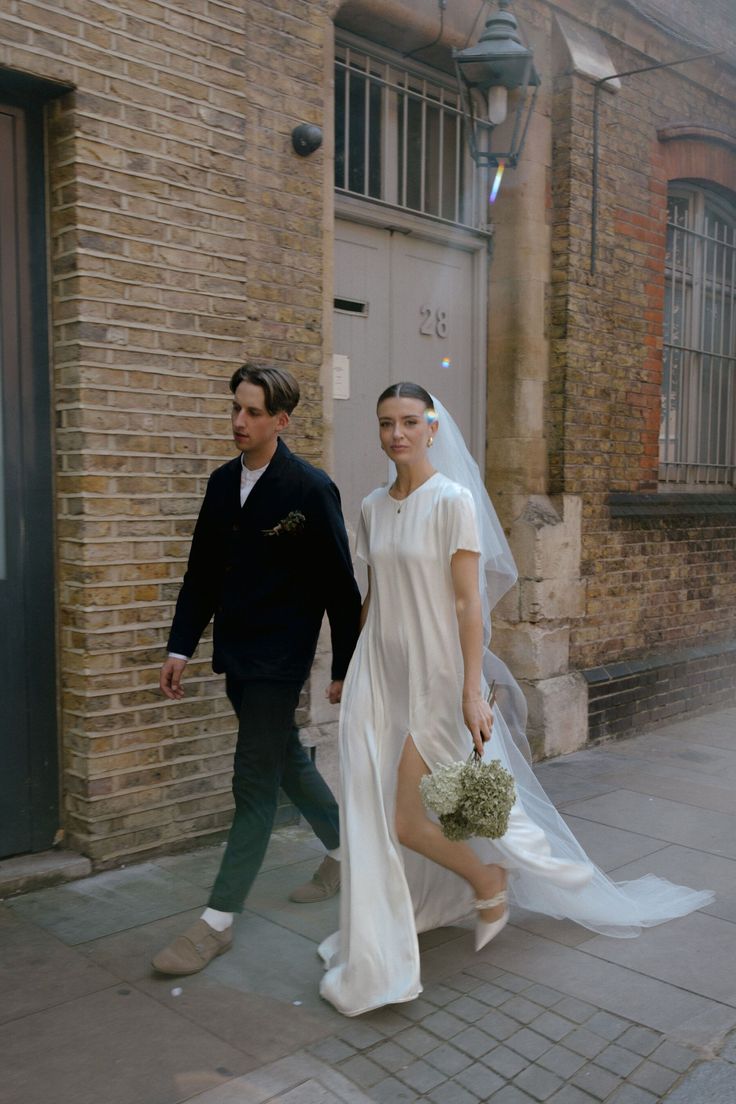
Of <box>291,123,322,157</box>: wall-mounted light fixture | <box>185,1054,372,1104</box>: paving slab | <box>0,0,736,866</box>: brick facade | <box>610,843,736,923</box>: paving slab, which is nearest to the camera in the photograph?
<box>185,1054,372,1104</box>: paving slab

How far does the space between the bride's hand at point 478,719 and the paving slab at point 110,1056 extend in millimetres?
1180

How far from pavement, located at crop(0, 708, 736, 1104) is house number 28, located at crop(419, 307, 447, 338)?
3353 mm

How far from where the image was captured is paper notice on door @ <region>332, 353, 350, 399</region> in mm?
5738

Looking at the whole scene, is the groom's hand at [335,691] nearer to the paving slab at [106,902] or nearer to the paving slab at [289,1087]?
the paving slab at [106,902]

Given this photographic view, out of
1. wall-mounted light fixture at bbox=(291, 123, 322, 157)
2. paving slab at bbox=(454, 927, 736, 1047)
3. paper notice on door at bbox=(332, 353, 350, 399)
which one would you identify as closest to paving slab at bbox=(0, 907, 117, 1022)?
paving slab at bbox=(454, 927, 736, 1047)

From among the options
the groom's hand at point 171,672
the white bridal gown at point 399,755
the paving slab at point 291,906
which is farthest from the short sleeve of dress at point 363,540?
the paving slab at point 291,906

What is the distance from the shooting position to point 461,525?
3414 mm

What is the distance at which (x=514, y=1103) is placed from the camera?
2.80m

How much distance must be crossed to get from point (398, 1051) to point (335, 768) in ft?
7.54

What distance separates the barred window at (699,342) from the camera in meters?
8.30

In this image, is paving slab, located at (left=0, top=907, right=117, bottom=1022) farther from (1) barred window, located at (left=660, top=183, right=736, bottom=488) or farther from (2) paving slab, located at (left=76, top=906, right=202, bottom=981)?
(1) barred window, located at (left=660, top=183, right=736, bottom=488)

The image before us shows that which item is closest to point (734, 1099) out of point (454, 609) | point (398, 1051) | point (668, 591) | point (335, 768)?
point (398, 1051)

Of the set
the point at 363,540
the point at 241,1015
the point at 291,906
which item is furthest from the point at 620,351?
the point at 241,1015

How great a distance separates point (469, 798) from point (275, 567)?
1.03 m
